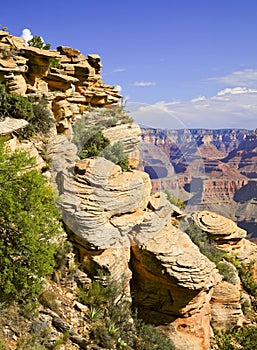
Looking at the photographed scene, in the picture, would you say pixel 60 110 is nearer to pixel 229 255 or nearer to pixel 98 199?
pixel 98 199

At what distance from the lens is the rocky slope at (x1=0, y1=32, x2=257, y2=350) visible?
36.7 ft

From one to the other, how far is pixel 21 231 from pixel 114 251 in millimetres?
4694

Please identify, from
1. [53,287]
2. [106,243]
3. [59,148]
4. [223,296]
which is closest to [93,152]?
[59,148]

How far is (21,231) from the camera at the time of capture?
8.80 meters

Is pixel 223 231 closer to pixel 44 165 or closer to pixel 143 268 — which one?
pixel 143 268

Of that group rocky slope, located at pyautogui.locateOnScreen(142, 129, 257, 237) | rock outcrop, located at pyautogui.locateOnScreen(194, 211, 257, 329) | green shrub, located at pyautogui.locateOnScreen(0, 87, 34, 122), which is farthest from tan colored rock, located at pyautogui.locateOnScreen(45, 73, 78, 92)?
Answer: rock outcrop, located at pyautogui.locateOnScreen(194, 211, 257, 329)

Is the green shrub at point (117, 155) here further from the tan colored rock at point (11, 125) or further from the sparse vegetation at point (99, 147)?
the tan colored rock at point (11, 125)

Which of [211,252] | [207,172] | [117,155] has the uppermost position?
[117,155]

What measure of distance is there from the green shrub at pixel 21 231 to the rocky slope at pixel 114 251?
1165mm

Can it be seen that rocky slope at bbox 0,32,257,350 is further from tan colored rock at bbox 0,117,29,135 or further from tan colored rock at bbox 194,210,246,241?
tan colored rock at bbox 194,210,246,241

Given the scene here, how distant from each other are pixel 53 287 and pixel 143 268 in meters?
3.62

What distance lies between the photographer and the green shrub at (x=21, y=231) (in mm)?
8641

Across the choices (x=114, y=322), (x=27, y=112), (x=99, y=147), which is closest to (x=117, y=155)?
(x=99, y=147)

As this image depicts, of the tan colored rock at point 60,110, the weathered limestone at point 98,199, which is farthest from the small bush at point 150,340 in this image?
the tan colored rock at point 60,110
